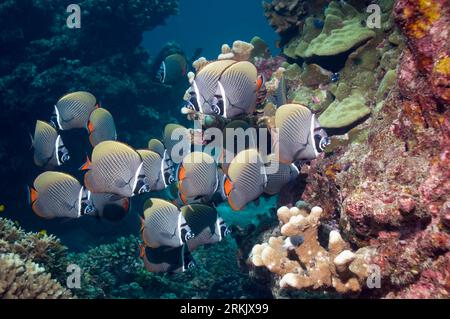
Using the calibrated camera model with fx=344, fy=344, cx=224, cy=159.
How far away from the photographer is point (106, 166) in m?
3.34

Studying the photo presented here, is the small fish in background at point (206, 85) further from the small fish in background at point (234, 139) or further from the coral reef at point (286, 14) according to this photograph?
the coral reef at point (286, 14)

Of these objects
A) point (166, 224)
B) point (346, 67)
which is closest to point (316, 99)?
point (346, 67)

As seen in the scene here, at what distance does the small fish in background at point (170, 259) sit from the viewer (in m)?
4.15

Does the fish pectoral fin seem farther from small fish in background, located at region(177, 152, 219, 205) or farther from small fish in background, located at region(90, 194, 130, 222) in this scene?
small fish in background, located at region(90, 194, 130, 222)

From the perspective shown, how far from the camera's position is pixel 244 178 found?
328 centimetres

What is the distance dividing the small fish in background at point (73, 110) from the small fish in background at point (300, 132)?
295 centimetres

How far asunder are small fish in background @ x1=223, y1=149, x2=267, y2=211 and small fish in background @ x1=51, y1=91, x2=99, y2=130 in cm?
260

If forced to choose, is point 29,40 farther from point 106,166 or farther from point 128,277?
point 106,166

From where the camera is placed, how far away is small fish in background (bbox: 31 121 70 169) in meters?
4.46

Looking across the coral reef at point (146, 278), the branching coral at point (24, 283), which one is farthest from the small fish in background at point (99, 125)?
the coral reef at point (146, 278)

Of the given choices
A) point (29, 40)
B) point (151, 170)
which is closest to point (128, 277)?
point (151, 170)

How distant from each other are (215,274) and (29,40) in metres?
9.74

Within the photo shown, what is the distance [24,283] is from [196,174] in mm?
1864

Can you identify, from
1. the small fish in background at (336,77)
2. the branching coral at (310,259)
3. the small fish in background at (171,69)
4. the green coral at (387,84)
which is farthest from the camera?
the small fish in background at (171,69)
